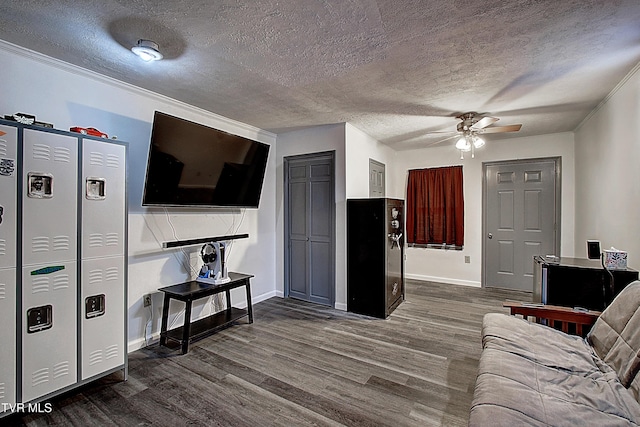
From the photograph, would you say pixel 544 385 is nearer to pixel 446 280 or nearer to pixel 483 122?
pixel 483 122

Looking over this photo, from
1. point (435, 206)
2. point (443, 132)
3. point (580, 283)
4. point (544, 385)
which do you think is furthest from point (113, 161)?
point (435, 206)

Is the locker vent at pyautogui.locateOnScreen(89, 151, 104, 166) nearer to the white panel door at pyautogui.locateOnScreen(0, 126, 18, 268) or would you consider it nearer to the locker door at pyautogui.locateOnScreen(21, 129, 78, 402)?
the locker door at pyautogui.locateOnScreen(21, 129, 78, 402)

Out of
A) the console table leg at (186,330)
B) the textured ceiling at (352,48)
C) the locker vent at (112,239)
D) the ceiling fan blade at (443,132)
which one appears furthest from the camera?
the ceiling fan blade at (443,132)

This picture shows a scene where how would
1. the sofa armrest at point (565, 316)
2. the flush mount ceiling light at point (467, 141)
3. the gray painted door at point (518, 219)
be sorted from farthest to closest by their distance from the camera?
the gray painted door at point (518, 219) < the flush mount ceiling light at point (467, 141) < the sofa armrest at point (565, 316)

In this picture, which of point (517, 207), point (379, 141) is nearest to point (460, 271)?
point (517, 207)

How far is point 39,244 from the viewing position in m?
1.92

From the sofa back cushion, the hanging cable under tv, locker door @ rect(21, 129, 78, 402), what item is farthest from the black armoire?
locker door @ rect(21, 129, 78, 402)

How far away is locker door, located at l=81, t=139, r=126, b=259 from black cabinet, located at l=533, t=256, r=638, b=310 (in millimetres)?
3411

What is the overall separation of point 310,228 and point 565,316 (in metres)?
2.87

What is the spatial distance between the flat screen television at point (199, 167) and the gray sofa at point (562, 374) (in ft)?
9.03

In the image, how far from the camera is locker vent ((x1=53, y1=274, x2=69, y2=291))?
1999mm

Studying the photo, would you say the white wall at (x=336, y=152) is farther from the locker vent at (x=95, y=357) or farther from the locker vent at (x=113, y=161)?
the locker vent at (x=95, y=357)

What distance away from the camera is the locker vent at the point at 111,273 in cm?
225

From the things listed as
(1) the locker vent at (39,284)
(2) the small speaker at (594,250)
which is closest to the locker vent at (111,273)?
(1) the locker vent at (39,284)
